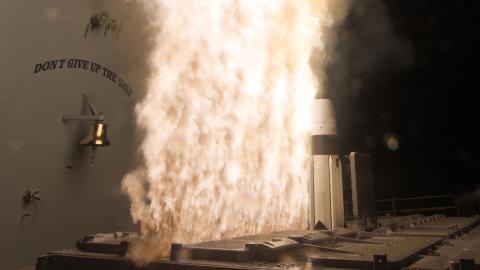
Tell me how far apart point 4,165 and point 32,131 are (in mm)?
834

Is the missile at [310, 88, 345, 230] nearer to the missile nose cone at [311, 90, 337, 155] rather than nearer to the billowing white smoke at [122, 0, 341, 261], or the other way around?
the missile nose cone at [311, 90, 337, 155]

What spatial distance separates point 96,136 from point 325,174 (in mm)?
4839

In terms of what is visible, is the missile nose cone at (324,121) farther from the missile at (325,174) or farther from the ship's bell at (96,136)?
the ship's bell at (96,136)

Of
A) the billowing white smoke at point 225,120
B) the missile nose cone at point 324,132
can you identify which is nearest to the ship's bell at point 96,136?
the billowing white smoke at point 225,120

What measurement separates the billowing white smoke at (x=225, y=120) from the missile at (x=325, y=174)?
458 mm

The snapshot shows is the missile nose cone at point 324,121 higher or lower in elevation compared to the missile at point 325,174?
higher

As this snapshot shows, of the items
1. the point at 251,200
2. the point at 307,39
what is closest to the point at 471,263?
the point at 251,200

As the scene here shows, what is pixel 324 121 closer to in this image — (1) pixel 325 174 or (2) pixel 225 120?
(1) pixel 325 174

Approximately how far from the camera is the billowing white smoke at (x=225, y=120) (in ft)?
19.7

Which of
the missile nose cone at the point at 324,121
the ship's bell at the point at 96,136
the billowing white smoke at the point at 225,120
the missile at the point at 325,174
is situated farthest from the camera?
the missile nose cone at the point at 324,121

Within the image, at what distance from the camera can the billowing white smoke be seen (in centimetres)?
601

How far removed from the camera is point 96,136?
26.1 feet

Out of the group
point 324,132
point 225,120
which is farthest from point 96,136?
point 324,132

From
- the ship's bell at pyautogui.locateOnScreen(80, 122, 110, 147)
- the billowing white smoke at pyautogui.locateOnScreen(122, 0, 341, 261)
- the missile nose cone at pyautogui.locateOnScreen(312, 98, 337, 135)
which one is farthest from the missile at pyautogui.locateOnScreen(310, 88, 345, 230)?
the ship's bell at pyautogui.locateOnScreen(80, 122, 110, 147)
